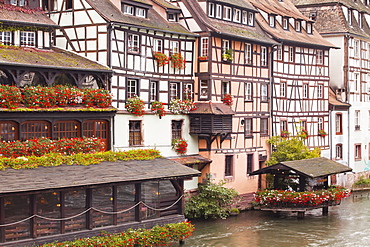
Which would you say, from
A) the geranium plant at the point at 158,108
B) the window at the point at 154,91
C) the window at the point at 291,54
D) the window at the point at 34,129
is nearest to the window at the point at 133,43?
the window at the point at 154,91

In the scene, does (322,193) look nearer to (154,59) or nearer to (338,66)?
(154,59)

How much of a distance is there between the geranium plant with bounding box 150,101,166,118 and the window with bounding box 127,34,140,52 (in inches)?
A: 109

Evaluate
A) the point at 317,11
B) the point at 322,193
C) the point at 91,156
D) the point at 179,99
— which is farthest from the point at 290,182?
the point at 317,11

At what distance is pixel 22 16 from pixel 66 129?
5600mm

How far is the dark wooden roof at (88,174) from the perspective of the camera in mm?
24594

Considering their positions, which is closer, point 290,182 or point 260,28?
point 290,182

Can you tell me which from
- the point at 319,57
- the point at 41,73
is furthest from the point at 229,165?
the point at 41,73

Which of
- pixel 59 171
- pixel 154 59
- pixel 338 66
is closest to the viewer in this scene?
pixel 59 171

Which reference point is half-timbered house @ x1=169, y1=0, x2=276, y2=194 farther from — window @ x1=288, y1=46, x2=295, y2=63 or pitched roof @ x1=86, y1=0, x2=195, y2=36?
window @ x1=288, y1=46, x2=295, y2=63

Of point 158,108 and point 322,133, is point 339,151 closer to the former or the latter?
point 322,133

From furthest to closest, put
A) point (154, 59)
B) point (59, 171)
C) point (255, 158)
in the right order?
point (255, 158) → point (154, 59) → point (59, 171)

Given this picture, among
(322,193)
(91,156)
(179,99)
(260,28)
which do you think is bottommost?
(322,193)

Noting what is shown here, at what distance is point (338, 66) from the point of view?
2044 inches

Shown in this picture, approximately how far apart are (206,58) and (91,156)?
1176cm
